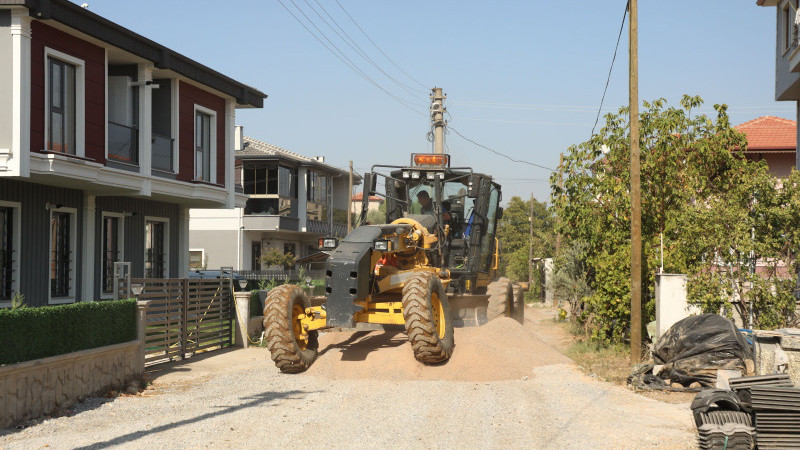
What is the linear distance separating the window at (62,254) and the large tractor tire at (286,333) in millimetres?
6295

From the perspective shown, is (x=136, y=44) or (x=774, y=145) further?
(x=774, y=145)

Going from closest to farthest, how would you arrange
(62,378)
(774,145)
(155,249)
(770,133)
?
(62,378) → (155,249) → (774,145) → (770,133)

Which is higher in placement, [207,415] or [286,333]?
[286,333]

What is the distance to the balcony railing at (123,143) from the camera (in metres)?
18.1

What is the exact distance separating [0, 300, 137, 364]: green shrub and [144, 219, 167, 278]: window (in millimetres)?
8431

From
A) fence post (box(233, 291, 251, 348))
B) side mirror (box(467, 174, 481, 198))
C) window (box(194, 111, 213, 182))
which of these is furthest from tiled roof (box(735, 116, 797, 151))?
fence post (box(233, 291, 251, 348))

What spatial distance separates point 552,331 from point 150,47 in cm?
1293

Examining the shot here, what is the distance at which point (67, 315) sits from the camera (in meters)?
11.3

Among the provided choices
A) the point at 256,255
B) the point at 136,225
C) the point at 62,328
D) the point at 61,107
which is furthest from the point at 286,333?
the point at 256,255

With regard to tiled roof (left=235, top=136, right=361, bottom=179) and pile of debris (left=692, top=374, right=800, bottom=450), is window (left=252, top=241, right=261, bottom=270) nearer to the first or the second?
tiled roof (left=235, top=136, right=361, bottom=179)

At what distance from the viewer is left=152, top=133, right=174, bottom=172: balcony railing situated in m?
19.7

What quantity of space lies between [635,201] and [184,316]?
8.84 metres

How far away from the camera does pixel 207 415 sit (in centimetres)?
1020

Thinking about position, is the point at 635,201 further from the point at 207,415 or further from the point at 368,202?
the point at 207,415
